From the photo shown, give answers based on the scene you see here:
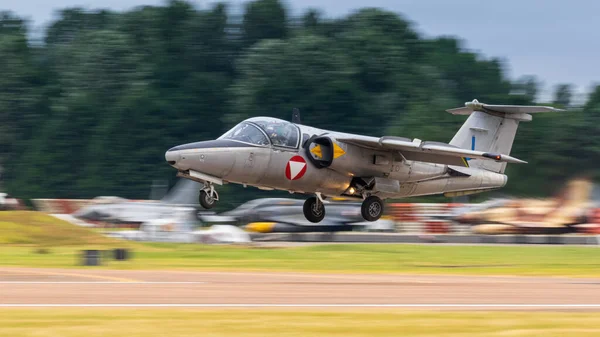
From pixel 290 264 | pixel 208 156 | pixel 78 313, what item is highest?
pixel 208 156

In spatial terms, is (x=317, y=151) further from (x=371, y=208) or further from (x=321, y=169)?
(x=371, y=208)

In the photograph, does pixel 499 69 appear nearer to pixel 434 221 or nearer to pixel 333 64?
pixel 333 64

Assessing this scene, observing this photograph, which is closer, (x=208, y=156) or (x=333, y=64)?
(x=208, y=156)

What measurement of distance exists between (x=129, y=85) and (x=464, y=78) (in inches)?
1415

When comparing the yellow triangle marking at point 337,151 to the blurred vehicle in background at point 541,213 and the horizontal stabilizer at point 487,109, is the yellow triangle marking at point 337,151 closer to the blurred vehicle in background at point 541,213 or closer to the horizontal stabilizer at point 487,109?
the horizontal stabilizer at point 487,109

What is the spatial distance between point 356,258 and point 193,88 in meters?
55.5

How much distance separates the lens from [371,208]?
2611 cm

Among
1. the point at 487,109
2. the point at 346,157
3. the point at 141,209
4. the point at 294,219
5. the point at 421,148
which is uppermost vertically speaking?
the point at 487,109

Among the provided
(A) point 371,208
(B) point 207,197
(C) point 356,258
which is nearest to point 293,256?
(C) point 356,258

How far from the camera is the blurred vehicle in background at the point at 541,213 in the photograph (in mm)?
40562

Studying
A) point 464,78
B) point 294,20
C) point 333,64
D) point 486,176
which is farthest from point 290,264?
point 464,78

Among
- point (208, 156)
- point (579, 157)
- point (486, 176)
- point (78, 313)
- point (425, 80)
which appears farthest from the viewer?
point (425, 80)

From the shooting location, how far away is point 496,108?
94.0 feet

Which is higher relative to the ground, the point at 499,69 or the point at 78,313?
the point at 499,69
